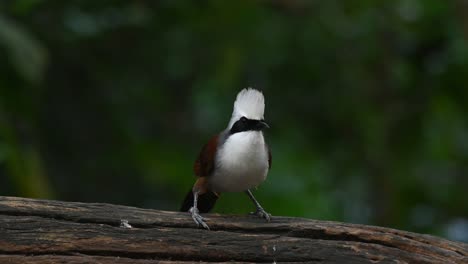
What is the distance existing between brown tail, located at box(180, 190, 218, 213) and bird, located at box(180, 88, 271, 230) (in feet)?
0.94

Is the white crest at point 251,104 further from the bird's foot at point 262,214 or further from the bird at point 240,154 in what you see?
the bird's foot at point 262,214

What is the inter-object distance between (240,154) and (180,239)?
0.61m

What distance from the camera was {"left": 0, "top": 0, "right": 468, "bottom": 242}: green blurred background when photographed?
7.57m

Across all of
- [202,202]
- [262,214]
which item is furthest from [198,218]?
[202,202]

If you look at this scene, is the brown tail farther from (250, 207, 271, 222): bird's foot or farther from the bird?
(250, 207, 271, 222): bird's foot

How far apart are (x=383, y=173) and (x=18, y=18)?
9.46 ft

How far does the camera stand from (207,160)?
521cm

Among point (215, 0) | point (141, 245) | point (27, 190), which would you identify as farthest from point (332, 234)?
point (215, 0)

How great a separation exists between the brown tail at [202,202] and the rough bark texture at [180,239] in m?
0.63

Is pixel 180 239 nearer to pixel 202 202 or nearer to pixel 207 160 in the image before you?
pixel 207 160

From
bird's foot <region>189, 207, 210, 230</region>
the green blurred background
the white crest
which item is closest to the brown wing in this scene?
the white crest

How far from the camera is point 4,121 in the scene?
6.06 m

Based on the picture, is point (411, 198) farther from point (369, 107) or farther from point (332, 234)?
point (332, 234)

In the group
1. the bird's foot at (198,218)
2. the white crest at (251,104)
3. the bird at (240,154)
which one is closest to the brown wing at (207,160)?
the bird at (240,154)
